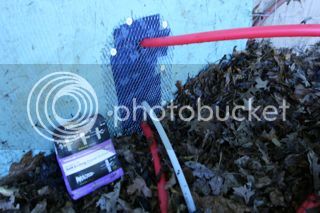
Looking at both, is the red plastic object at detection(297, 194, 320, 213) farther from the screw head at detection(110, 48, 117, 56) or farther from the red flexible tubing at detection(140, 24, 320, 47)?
the screw head at detection(110, 48, 117, 56)

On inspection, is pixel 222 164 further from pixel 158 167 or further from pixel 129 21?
pixel 129 21

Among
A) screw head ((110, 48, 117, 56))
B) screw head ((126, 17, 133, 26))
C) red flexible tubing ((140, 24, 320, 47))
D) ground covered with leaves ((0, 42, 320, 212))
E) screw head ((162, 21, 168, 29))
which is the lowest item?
ground covered with leaves ((0, 42, 320, 212))

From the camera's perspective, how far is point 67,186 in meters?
1.32

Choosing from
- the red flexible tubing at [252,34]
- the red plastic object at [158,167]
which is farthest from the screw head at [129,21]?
the red plastic object at [158,167]

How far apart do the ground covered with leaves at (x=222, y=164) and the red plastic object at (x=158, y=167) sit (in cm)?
3

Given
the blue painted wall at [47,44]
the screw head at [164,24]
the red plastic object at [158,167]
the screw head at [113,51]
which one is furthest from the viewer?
the screw head at [164,24]

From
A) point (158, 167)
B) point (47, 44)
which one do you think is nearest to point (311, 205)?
point (158, 167)

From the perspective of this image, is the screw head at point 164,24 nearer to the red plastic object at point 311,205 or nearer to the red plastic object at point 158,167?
the red plastic object at point 158,167

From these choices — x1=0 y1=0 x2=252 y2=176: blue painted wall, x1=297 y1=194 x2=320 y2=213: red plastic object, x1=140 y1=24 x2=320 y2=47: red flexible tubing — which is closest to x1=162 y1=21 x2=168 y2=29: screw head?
x1=0 y1=0 x2=252 y2=176: blue painted wall

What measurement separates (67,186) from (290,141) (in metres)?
1.04

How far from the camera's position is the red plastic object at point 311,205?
121 cm

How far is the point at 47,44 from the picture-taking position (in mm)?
1229

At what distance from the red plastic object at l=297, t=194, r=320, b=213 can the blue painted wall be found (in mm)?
966

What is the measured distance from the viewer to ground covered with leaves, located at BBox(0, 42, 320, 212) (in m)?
1.30
